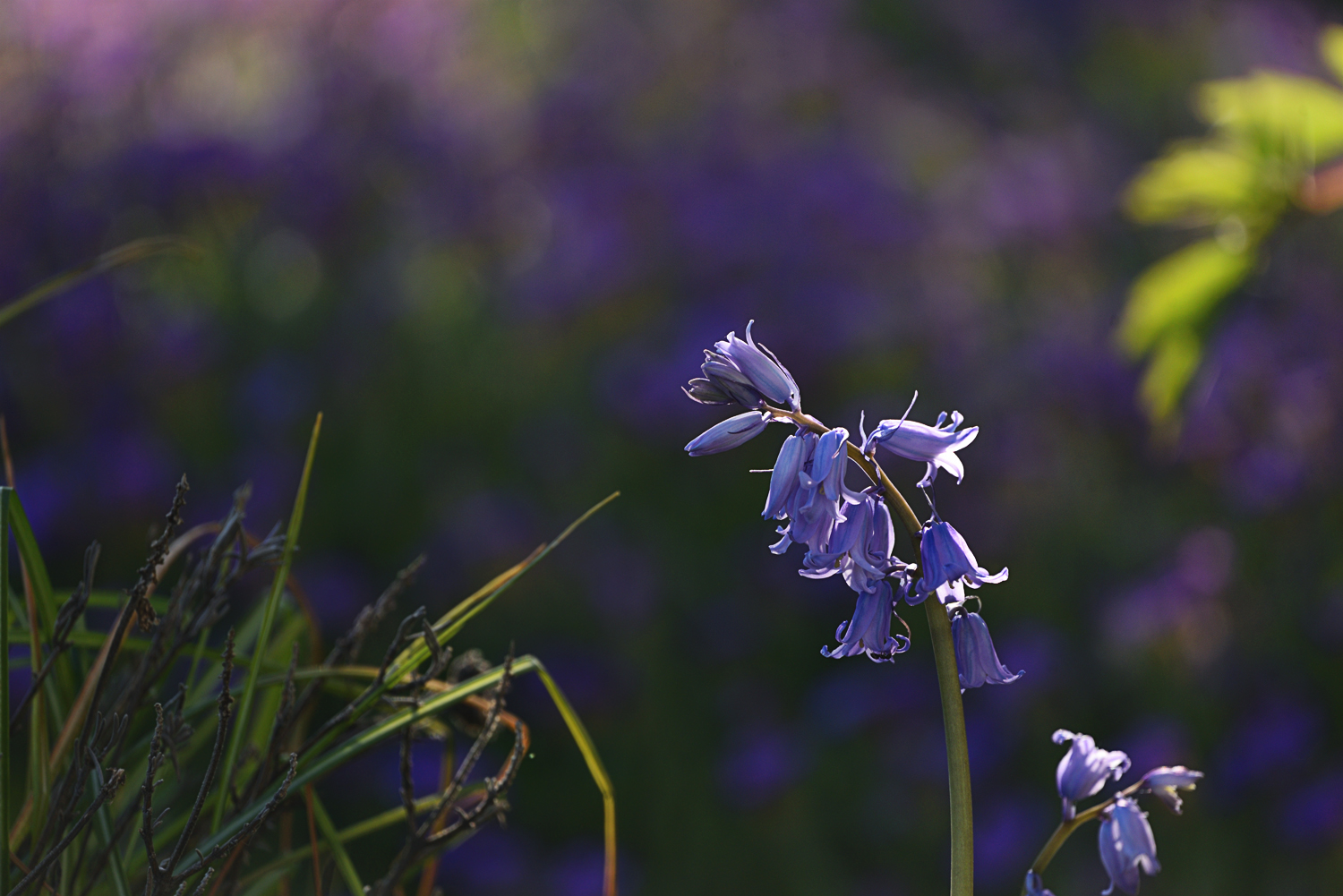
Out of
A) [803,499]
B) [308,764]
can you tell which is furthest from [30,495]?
[803,499]

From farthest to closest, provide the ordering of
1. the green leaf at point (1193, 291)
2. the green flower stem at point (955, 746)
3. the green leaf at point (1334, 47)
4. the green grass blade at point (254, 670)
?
the green leaf at point (1193, 291) < the green leaf at point (1334, 47) < the green grass blade at point (254, 670) < the green flower stem at point (955, 746)

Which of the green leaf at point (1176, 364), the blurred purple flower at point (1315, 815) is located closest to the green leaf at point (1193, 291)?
the green leaf at point (1176, 364)

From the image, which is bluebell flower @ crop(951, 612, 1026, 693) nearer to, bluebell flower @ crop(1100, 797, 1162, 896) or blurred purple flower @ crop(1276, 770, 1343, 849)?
bluebell flower @ crop(1100, 797, 1162, 896)

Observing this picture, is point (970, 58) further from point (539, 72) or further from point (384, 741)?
point (384, 741)

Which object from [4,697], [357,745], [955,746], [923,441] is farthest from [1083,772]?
[4,697]

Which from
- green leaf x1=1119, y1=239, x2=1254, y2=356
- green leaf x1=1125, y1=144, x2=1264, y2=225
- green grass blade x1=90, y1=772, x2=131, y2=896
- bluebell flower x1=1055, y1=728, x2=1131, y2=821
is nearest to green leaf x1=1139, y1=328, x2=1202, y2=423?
green leaf x1=1119, y1=239, x2=1254, y2=356

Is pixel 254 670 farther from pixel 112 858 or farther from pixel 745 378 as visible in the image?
pixel 745 378

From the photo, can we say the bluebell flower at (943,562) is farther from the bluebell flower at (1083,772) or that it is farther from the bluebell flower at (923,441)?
the bluebell flower at (1083,772)
